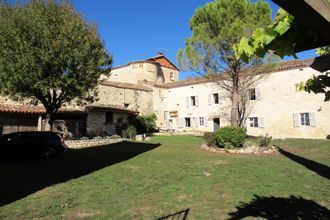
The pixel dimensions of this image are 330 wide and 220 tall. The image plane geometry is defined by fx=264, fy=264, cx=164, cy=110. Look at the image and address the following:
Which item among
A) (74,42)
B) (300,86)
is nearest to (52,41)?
(74,42)

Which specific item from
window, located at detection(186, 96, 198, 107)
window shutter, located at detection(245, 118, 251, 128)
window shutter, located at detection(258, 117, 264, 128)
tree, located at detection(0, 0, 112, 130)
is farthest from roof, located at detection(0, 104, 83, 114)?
window shutter, located at detection(258, 117, 264, 128)

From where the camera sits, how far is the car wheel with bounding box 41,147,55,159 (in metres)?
13.6

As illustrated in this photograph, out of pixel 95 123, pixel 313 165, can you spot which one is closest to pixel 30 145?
pixel 95 123

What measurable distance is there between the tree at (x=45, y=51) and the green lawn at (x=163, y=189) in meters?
4.73

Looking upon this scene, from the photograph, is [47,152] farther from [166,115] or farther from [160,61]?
[160,61]

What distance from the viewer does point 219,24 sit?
59.5 feet

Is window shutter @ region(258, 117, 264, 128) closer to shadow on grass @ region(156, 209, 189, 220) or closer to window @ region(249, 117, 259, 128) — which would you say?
window @ region(249, 117, 259, 128)

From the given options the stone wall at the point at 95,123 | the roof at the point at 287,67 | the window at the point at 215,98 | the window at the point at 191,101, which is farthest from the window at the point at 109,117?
the window at the point at 215,98

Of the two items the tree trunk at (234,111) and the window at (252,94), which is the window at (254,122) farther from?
the tree trunk at (234,111)

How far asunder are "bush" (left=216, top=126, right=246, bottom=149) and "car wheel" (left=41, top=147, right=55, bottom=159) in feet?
31.7

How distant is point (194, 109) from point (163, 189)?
1010 inches

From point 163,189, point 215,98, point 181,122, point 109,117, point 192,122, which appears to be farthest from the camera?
point 181,122

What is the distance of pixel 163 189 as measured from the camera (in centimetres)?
762

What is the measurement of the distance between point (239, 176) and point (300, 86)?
6671 millimetres
